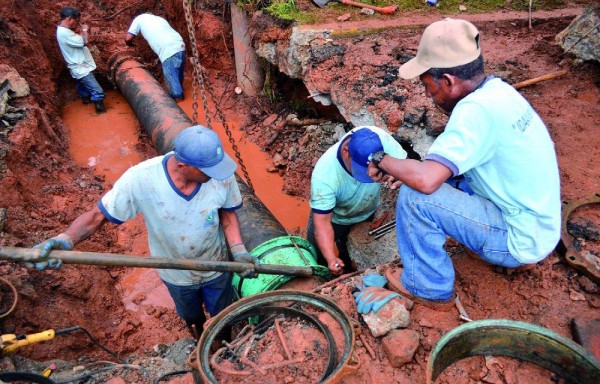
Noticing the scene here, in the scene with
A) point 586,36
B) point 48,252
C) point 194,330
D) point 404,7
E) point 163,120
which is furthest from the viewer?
point 404,7

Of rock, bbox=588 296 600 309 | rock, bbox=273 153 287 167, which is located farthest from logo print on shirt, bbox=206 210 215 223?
rock, bbox=273 153 287 167

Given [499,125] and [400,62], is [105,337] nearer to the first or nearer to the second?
[499,125]

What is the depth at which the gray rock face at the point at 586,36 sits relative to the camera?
4711 mm

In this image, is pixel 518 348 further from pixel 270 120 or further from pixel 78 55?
pixel 78 55

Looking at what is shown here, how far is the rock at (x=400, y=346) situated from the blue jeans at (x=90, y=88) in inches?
295

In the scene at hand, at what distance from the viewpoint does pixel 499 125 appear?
7.39 ft

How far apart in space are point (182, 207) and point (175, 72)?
18.5 ft

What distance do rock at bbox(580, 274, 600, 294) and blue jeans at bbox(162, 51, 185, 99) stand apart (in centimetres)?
710

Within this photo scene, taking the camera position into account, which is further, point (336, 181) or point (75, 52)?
point (75, 52)

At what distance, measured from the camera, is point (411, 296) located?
297 centimetres

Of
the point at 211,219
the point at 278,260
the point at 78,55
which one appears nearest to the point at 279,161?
the point at 278,260

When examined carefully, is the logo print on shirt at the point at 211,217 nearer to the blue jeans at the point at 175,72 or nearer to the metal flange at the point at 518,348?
the metal flange at the point at 518,348

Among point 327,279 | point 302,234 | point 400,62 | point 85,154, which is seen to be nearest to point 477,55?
point 327,279

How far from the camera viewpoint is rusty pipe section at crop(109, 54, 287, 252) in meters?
4.12
